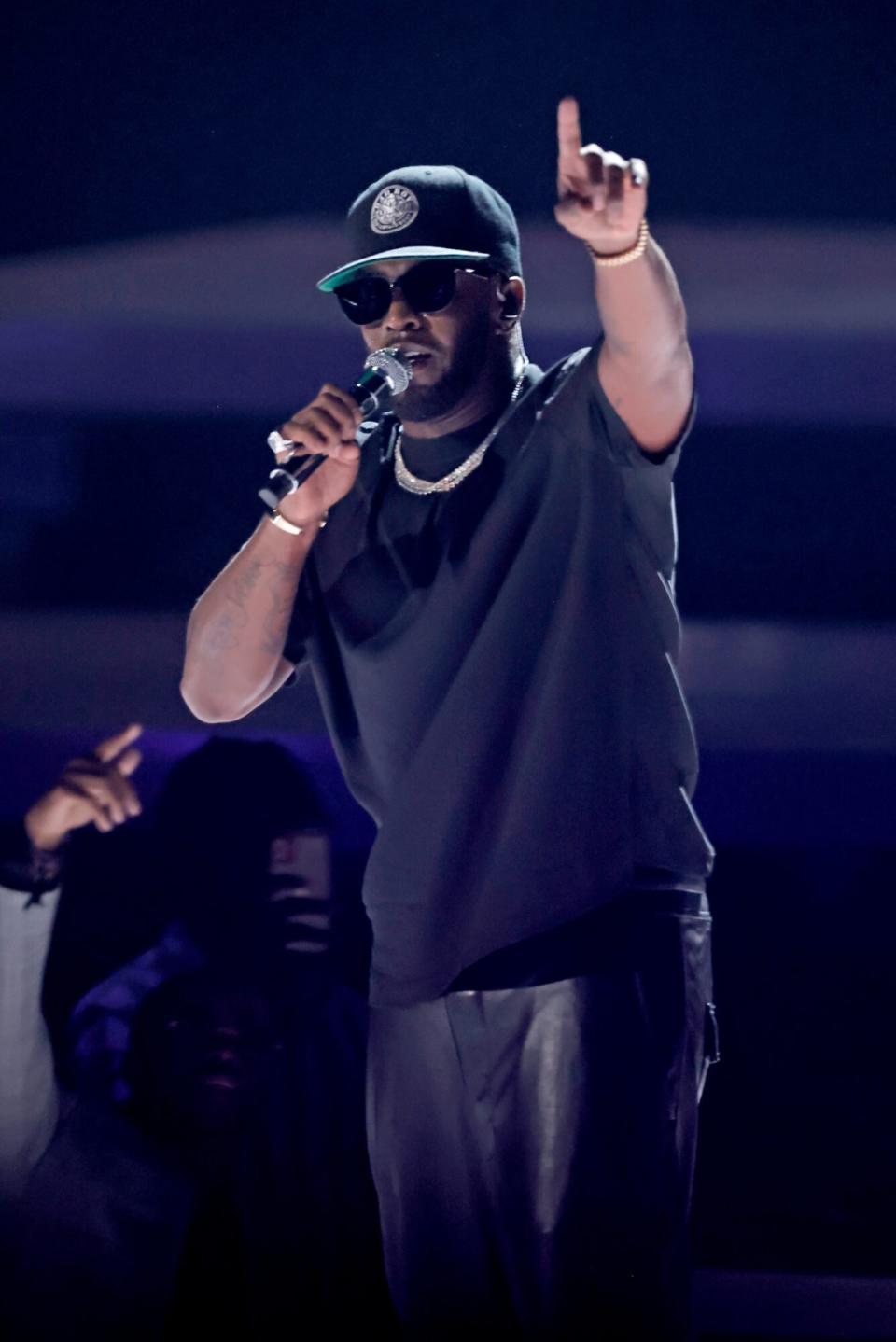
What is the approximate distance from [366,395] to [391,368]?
0.07 meters

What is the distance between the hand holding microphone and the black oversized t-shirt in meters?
0.14

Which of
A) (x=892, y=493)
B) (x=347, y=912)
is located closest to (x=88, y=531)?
(x=347, y=912)

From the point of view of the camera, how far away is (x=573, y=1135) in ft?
5.20

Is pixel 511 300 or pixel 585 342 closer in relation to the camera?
pixel 511 300

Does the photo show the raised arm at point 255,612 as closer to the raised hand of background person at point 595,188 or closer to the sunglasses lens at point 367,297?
the sunglasses lens at point 367,297

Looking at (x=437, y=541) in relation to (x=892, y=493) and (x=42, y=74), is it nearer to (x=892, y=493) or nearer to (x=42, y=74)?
(x=892, y=493)

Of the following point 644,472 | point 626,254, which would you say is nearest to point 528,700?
point 644,472

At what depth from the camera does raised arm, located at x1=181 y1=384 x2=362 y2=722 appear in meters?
1.71

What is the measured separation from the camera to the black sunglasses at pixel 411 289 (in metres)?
1.74

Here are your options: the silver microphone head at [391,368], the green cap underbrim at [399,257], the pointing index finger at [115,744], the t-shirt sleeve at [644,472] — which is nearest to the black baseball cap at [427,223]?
the green cap underbrim at [399,257]

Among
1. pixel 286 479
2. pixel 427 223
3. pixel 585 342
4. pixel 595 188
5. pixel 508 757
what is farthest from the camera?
pixel 585 342

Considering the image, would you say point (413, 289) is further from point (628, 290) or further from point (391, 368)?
point (628, 290)

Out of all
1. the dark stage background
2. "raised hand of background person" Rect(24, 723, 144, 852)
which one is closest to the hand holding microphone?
the dark stage background

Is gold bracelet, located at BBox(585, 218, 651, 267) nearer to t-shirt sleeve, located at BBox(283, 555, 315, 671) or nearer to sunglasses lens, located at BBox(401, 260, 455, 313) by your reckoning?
sunglasses lens, located at BBox(401, 260, 455, 313)
